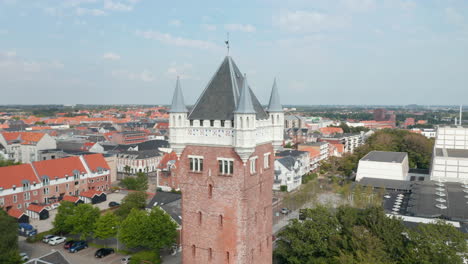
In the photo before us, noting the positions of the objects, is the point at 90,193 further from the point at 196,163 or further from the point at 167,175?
the point at 196,163

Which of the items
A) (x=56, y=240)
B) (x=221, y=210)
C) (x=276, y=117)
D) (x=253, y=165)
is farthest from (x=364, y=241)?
(x=56, y=240)

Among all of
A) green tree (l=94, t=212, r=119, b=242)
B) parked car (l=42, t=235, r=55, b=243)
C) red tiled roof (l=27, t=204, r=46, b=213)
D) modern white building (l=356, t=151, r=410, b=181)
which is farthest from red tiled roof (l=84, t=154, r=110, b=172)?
modern white building (l=356, t=151, r=410, b=181)

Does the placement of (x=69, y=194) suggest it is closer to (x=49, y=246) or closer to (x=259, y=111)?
(x=49, y=246)

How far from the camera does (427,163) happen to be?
4345 inches

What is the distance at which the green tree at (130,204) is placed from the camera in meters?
59.3

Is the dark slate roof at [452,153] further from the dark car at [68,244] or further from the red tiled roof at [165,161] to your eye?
the dark car at [68,244]

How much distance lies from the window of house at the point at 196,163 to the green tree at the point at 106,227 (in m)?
32.8

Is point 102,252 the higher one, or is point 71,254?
point 102,252

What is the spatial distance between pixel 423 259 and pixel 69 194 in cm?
6900

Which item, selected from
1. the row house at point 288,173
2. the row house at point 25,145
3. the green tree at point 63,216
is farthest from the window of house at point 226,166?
the row house at point 25,145

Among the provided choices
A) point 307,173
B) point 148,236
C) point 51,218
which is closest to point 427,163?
point 307,173

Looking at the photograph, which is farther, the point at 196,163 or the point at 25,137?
the point at 25,137

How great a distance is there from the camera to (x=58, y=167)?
76.3 m

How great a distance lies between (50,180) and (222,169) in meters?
63.1
